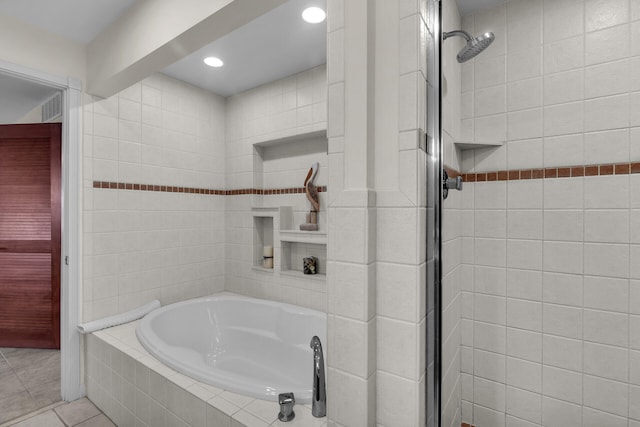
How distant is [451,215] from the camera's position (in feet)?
4.80

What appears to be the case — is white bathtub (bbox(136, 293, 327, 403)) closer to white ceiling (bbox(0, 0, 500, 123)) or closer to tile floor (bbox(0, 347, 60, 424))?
tile floor (bbox(0, 347, 60, 424))

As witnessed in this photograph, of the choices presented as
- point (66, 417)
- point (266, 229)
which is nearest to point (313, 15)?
point (266, 229)

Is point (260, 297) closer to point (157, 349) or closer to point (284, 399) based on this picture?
point (157, 349)

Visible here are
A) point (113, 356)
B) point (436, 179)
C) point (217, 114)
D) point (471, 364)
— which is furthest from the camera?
point (217, 114)

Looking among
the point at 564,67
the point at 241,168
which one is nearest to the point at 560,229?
the point at 564,67

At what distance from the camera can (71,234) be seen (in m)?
2.06

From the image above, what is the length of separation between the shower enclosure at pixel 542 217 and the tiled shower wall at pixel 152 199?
7.32ft

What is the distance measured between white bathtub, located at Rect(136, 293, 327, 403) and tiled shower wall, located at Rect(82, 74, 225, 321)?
0.30 meters

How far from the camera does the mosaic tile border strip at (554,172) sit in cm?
134

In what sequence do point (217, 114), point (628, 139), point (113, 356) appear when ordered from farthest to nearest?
point (217, 114)
point (113, 356)
point (628, 139)

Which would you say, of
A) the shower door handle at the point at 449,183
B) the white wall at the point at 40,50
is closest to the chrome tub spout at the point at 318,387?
the shower door handle at the point at 449,183

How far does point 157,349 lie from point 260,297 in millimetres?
1173

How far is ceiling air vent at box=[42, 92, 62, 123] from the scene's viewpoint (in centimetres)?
310

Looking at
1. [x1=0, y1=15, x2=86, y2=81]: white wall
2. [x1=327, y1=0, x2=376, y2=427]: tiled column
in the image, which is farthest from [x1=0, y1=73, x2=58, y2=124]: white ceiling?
[x1=327, y1=0, x2=376, y2=427]: tiled column
